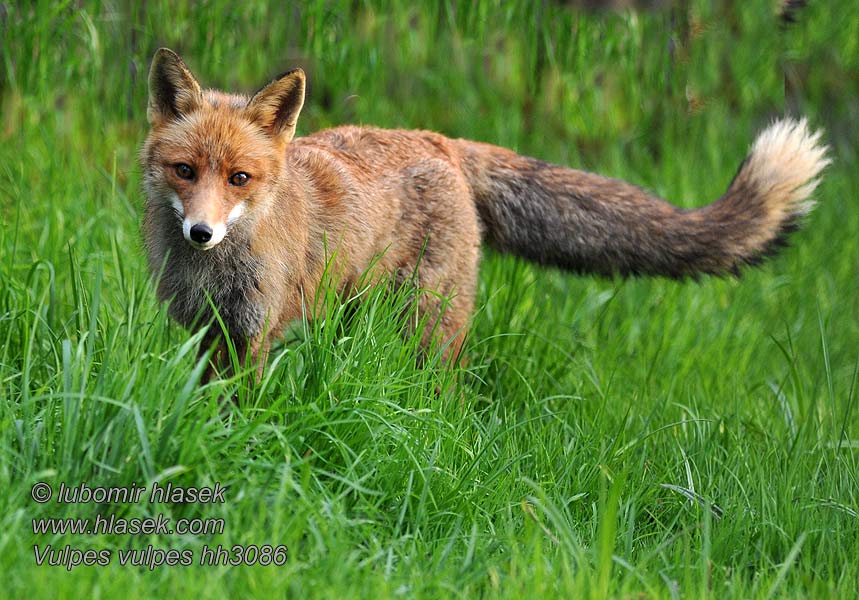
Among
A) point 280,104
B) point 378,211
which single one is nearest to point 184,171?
point 280,104

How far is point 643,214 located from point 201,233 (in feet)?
8.19

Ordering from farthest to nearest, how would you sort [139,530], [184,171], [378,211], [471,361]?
[471,361]
[378,211]
[184,171]
[139,530]

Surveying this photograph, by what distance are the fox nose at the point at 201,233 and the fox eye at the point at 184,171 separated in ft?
1.21

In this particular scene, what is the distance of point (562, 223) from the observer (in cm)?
527

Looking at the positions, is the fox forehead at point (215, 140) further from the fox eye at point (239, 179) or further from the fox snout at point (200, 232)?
the fox snout at point (200, 232)

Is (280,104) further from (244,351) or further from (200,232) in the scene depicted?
(244,351)

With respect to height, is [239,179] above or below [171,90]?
below

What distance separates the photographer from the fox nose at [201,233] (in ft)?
12.5

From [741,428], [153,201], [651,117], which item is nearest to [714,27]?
[651,117]

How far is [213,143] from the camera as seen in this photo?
4117 millimetres

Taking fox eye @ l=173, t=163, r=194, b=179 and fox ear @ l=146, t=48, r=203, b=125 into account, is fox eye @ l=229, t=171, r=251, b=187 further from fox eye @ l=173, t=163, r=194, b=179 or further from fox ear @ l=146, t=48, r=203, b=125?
fox ear @ l=146, t=48, r=203, b=125

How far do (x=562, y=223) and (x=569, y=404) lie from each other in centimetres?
102

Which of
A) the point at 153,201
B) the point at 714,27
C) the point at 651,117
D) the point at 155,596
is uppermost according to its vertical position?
the point at 714,27

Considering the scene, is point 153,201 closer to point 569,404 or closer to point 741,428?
point 569,404
